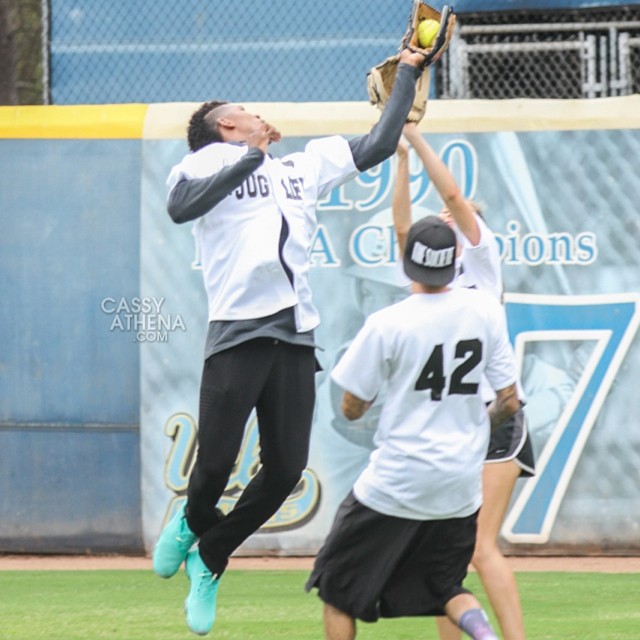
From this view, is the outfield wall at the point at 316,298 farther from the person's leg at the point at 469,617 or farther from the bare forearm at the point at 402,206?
the person's leg at the point at 469,617

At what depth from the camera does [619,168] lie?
923 centimetres

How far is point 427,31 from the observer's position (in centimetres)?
552

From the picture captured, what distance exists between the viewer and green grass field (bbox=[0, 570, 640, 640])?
660 cm

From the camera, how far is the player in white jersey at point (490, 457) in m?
5.43

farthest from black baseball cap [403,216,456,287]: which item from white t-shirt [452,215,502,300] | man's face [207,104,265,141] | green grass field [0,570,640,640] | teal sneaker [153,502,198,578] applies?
green grass field [0,570,640,640]

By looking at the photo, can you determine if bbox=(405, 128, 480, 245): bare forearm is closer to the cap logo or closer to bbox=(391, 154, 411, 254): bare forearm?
bbox=(391, 154, 411, 254): bare forearm

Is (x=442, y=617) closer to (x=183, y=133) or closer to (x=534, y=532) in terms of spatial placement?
(x=534, y=532)

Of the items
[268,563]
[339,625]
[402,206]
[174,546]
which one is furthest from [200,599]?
[268,563]

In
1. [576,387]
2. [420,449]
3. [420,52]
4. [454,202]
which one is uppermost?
[420,52]

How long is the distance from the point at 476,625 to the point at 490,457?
1.03 meters

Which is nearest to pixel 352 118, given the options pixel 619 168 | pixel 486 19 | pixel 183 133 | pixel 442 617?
pixel 183 133

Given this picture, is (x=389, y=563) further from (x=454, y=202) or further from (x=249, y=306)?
(x=454, y=202)

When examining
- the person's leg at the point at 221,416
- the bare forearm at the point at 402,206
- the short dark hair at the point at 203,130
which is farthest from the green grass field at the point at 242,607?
the short dark hair at the point at 203,130

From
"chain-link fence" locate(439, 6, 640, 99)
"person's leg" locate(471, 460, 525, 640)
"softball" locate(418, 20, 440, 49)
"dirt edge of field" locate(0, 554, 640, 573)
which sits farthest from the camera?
"chain-link fence" locate(439, 6, 640, 99)
